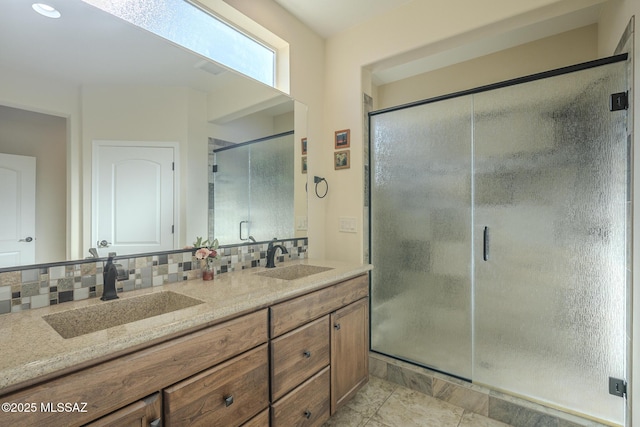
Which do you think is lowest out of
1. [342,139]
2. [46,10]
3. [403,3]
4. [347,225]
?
[347,225]

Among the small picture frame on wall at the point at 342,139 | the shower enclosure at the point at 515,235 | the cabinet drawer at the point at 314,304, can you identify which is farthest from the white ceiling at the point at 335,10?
the cabinet drawer at the point at 314,304

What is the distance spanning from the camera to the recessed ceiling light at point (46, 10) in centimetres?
125

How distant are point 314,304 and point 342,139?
1.45 m

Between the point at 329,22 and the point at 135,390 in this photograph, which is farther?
the point at 329,22

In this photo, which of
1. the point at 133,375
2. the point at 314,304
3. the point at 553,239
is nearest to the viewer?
the point at 133,375

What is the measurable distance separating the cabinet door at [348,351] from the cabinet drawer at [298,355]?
97mm

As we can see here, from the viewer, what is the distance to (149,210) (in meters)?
1.60

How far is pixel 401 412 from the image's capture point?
6.43 feet

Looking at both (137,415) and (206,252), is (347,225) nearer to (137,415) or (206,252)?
(206,252)

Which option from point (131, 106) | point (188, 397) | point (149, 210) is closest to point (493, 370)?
point (188, 397)

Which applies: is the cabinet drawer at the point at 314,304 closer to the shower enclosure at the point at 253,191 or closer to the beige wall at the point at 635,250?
the shower enclosure at the point at 253,191

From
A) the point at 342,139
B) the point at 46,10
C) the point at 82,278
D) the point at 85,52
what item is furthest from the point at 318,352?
the point at 46,10

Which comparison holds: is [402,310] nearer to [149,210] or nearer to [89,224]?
[149,210]

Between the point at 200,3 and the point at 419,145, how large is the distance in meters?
1.71
